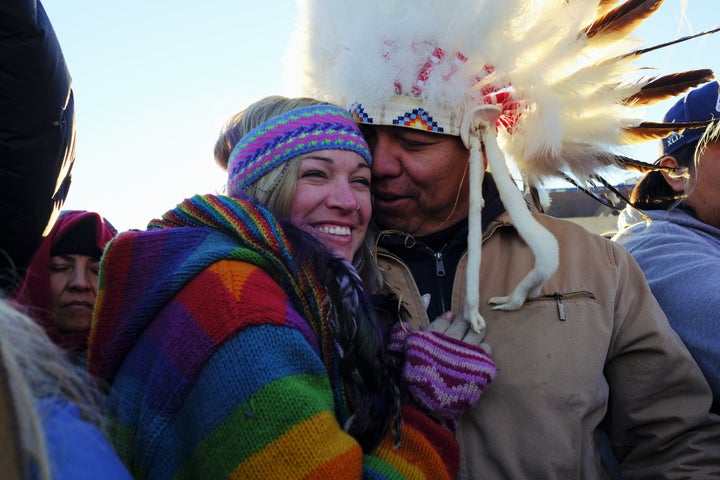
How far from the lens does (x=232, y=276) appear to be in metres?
1.31

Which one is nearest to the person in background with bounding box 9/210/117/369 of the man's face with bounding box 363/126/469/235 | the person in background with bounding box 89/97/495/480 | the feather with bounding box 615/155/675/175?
the person in background with bounding box 89/97/495/480

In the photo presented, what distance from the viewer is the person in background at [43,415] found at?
21.4 inches

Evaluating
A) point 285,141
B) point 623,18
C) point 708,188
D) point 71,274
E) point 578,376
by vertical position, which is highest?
point 623,18

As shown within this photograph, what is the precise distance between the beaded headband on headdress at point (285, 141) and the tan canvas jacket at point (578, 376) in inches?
18.6

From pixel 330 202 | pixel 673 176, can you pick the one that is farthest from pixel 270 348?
pixel 673 176

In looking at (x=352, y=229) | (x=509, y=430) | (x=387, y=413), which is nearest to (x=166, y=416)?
(x=387, y=413)

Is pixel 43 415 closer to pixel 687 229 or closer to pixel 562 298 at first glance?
pixel 562 298

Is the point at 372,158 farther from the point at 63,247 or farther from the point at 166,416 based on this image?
the point at 63,247

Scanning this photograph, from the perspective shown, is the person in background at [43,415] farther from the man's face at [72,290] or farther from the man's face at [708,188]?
the man's face at [708,188]

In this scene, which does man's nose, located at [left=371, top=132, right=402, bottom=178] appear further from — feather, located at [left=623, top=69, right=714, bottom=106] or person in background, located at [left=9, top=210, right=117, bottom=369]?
person in background, located at [left=9, top=210, right=117, bottom=369]

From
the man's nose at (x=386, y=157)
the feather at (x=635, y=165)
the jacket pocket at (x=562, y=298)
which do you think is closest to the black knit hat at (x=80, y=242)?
the man's nose at (x=386, y=157)

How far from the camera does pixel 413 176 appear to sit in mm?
2275

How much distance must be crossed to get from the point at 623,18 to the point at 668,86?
1.16 feet

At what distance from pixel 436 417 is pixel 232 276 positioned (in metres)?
0.69
